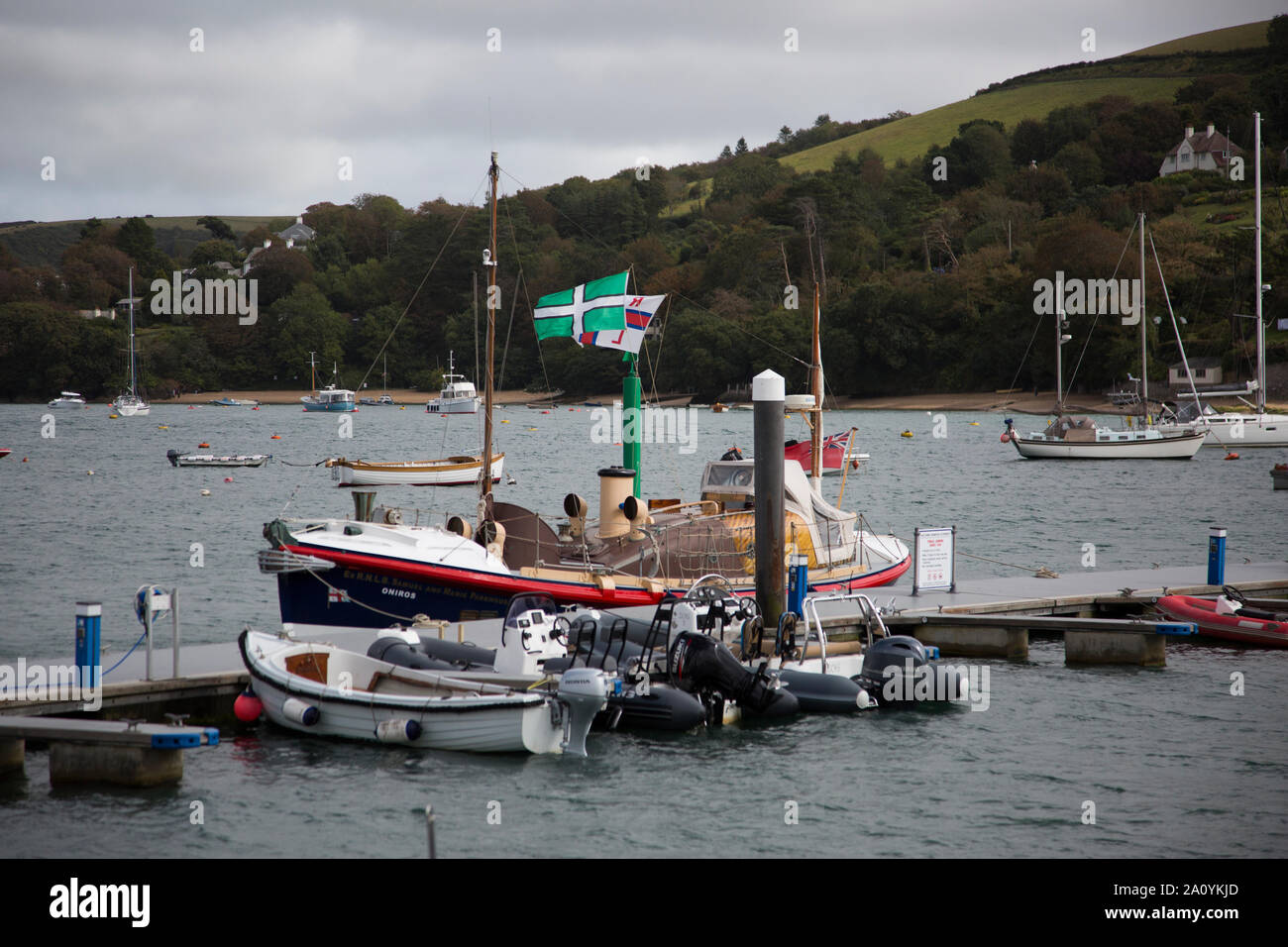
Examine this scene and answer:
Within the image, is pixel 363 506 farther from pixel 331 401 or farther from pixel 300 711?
pixel 331 401

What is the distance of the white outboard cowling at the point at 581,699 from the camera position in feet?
49.8

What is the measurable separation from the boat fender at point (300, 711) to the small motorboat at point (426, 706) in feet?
0.04

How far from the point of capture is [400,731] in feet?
50.5

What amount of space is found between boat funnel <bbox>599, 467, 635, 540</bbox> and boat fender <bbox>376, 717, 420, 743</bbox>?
8.28m

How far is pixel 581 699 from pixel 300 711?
344 cm

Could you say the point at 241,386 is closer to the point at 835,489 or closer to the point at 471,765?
the point at 835,489

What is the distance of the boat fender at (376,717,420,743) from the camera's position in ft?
50.5

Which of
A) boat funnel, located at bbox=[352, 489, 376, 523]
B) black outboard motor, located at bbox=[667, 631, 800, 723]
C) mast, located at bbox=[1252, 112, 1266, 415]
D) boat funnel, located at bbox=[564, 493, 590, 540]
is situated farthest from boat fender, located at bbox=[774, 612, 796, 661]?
mast, located at bbox=[1252, 112, 1266, 415]

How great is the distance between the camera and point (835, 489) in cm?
5916

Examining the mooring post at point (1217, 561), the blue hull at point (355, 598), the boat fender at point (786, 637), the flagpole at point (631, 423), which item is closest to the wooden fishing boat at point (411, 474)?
the flagpole at point (631, 423)

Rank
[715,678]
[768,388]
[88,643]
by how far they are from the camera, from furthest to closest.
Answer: [768,388] < [715,678] < [88,643]

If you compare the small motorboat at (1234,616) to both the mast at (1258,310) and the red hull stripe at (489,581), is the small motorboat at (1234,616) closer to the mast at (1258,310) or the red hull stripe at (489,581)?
the red hull stripe at (489,581)

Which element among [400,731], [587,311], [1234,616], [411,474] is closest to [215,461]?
[411,474]
